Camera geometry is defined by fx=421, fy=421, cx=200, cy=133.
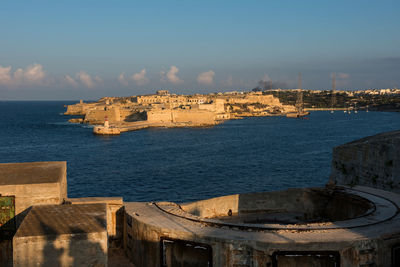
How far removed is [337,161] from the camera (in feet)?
48.1

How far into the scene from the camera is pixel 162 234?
7527mm

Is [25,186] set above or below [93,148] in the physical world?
above

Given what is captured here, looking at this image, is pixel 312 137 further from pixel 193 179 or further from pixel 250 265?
pixel 250 265

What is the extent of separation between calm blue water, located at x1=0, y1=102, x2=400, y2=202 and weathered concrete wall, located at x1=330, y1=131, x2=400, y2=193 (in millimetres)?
8383

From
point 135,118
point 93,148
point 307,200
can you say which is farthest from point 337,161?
point 135,118

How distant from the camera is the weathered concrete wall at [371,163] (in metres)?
11.9

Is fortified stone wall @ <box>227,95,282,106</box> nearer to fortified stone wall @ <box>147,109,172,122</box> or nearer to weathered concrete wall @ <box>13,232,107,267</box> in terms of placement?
fortified stone wall @ <box>147,109,172,122</box>

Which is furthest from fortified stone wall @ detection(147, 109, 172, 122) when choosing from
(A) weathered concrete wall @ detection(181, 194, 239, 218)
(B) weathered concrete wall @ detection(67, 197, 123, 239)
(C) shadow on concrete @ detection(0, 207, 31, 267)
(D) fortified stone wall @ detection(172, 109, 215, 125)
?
(C) shadow on concrete @ detection(0, 207, 31, 267)

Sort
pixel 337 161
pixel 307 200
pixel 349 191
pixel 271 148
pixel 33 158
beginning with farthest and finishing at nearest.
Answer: pixel 271 148 < pixel 33 158 < pixel 337 161 < pixel 307 200 < pixel 349 191

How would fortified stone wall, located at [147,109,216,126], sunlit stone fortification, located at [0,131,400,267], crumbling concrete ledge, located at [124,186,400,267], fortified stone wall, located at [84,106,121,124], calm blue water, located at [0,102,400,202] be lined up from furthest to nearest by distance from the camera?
fortified stone wall, located at [84,106,121,124] → fortified stone wall, located at [147,109,216,126] → calm blue water, located at [0,102,400,202] → crumbling concrete ledge, located at [124,186,400,267] → sunlit stone fortification, located at [0,131,400,267]

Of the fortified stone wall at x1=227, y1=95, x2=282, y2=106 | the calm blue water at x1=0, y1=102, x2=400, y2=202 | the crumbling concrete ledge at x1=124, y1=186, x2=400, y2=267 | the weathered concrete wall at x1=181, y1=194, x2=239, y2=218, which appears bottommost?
the calm blue water at x1=0, y1=102, x2=400, y2=202

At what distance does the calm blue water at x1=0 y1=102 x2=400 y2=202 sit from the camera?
23203 millimetres

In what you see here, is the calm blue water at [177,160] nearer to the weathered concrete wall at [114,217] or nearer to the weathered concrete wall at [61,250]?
the weathered concrete wall at [114,217]

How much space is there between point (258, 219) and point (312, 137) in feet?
134
